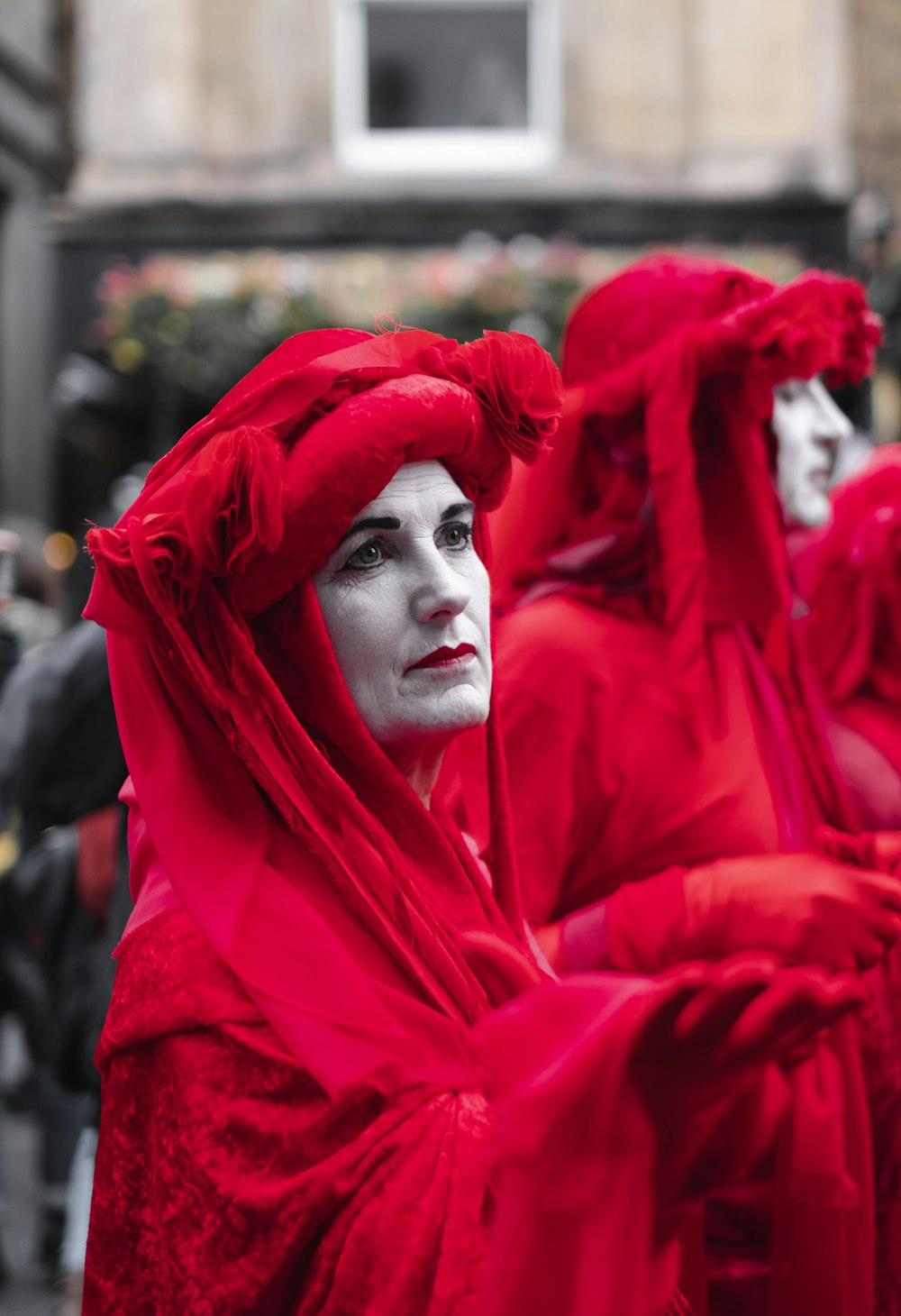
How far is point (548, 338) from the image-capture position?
905cm

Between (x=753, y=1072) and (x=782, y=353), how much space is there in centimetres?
141

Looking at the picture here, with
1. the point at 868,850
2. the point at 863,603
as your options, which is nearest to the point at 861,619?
the point at 863,603

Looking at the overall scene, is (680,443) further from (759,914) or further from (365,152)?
(365,152)

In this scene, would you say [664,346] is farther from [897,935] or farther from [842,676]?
[897,935]

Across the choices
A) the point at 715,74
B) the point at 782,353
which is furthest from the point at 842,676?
the point at 715,74

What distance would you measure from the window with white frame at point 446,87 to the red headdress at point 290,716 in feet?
30.8

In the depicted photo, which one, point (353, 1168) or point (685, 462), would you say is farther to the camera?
point (685, 462)

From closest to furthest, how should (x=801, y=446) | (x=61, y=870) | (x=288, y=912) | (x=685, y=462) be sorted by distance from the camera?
(x=288, y=912), (x=685, y=462), (x=801, y=446), (x=61, y=870)

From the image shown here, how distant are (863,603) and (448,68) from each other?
9243mm

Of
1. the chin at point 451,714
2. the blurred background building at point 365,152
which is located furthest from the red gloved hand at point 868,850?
the blurred background building at point 365,152

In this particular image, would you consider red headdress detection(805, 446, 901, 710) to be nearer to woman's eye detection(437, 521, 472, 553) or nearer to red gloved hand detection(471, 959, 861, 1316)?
woman's eye detection(437, 521, 472, 553)

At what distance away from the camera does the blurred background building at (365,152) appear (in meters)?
10.1

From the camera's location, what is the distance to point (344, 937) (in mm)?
1517

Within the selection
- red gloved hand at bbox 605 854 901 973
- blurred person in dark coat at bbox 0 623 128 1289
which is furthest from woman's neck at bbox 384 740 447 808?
blurred person in dark coat at bbox 0 623 128 1289
